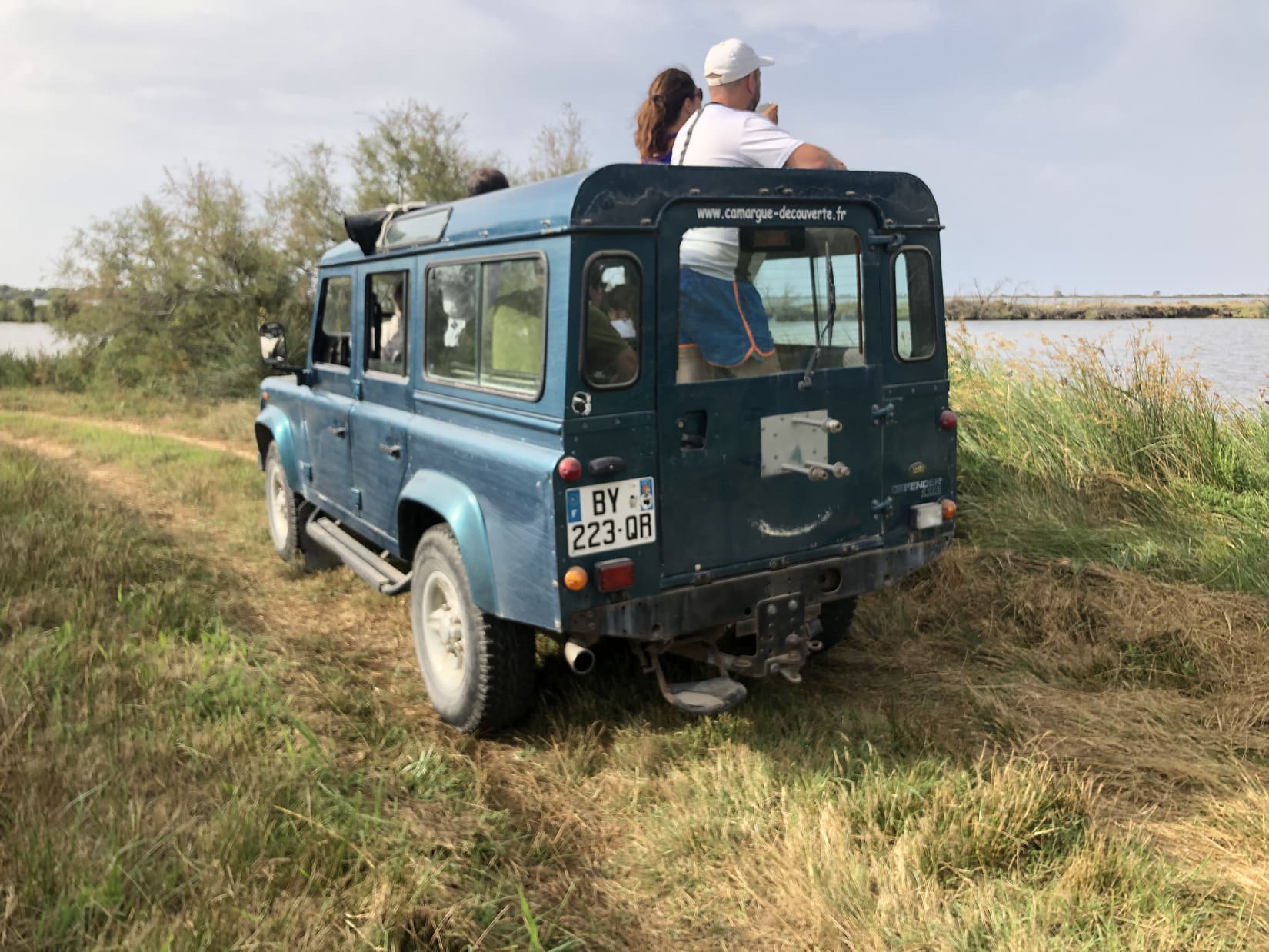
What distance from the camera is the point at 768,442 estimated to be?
3.53 m

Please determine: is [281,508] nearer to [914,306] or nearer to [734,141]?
[734,141]

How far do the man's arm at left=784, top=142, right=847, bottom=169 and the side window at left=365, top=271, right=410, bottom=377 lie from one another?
5.96ft

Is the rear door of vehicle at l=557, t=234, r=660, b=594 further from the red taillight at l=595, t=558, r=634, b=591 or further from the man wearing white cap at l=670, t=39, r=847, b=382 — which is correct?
the man wearing white cap at l=670, t=39, r=847, b=382

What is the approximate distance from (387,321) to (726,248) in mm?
1954

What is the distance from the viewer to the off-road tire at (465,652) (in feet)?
12.1

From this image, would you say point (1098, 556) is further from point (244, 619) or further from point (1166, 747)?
point (244, 619)

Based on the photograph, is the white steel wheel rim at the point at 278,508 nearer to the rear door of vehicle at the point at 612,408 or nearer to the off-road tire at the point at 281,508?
the off-road tire at the point at 281,508

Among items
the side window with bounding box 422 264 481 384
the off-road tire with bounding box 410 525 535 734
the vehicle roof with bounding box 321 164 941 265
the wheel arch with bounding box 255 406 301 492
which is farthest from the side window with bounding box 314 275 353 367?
the off-road tire with bounding box 410 525 535 734

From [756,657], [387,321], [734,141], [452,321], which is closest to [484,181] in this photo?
[387,321]

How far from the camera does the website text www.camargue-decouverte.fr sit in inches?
133

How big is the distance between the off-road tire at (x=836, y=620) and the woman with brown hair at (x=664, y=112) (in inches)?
87.5

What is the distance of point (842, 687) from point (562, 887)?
72.0 inches

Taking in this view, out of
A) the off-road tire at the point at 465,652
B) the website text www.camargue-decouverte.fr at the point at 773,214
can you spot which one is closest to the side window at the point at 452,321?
the off-road tire at the point at 465,652

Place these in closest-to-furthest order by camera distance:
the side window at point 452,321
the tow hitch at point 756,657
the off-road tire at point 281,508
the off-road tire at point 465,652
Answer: the tow hitch at point 756,657 < the off-road tire at point 465,652 < the side window at point 452,321 < the off-road tire at point 281,508
